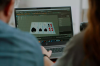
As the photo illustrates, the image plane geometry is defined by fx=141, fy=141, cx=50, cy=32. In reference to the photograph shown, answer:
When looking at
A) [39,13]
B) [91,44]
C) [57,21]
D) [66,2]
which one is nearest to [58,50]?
[57,21]

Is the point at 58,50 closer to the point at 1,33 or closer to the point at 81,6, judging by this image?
the point at 81,6

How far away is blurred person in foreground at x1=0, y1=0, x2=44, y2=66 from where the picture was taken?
1.63ft

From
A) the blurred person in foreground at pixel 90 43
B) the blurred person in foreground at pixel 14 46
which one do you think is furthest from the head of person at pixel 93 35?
the blurred person in foreground at pixel 14 46

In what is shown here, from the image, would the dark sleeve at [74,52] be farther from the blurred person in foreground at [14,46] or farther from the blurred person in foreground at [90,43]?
the blurred person in foreground at [14,46]

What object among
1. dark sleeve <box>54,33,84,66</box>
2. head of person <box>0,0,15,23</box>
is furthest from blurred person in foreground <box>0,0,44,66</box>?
dark sleeve <box>54,33,84,66</box>

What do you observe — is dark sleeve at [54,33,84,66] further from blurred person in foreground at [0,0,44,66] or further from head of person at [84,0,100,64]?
blurred person in foreground at [0,0,44,66]

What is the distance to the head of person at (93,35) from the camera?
0.55m

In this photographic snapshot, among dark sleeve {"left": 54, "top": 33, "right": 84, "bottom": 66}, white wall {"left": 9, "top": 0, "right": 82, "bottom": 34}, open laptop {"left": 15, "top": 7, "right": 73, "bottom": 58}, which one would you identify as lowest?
dark sleeve {"left": 54, "top": 33, "right": 84, "bottom": 66}

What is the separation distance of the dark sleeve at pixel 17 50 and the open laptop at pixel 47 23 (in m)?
Answer: 0.83

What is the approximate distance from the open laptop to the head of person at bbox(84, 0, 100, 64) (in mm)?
798

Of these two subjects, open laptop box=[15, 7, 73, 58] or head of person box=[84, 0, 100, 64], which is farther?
open laptop box=[15, 7, 73, 58]

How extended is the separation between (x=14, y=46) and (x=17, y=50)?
0.02 metres

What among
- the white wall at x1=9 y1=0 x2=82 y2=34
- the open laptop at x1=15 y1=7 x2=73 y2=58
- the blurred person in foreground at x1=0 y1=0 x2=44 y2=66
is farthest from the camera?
the white wall at x1=9 y1=0 x2=82 y2=34

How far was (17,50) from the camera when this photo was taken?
51 cm
